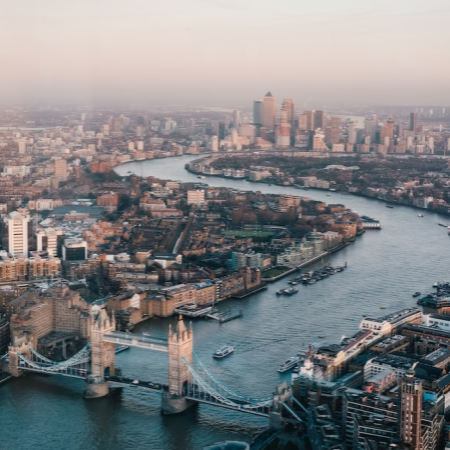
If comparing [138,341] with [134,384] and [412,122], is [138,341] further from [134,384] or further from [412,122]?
[412,122]

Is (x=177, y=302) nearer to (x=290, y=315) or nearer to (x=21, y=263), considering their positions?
(x=290, y=315)

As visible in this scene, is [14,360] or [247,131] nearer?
[14,360]

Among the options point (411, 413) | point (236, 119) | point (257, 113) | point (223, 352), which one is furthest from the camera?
point (257, 113)

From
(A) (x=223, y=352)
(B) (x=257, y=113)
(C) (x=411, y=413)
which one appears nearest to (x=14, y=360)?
(A) (x=223, y=352)

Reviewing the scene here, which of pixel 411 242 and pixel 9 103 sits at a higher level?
pixel 9 103

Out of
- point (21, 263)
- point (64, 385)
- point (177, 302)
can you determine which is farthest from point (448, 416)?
point (21, 263)
